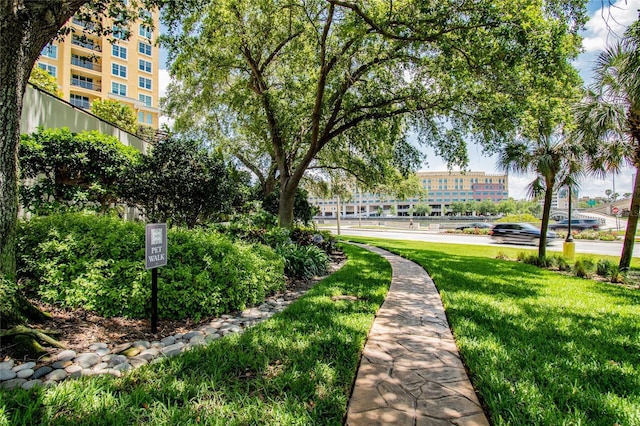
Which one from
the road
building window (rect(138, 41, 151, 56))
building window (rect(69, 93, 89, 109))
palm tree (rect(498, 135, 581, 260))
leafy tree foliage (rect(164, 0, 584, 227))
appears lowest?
the road

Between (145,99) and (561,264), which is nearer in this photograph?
(561,264)

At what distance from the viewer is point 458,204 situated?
90.2 m

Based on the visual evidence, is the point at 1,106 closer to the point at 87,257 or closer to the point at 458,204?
the point at 87,257

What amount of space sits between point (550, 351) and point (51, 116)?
989 centimetres

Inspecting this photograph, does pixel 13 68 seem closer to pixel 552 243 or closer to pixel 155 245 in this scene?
pixel 155 245

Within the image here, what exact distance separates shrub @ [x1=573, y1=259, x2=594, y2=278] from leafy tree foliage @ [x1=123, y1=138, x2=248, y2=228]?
31.7 ft

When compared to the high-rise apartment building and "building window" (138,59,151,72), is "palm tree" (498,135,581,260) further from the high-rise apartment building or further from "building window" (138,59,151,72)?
"building window" (138,59,151,72)

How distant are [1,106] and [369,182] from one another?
13.3 meters

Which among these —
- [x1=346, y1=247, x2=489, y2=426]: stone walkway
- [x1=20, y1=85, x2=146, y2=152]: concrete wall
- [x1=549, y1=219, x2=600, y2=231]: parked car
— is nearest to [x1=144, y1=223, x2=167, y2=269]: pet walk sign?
[x1=346, y1=247, x2=489, y2=426]: stone walkway

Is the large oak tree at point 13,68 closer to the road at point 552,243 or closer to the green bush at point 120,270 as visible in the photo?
the green bush at point 120,270

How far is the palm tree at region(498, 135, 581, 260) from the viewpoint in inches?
413

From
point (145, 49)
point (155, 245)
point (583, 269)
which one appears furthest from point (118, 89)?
point (583, 269)

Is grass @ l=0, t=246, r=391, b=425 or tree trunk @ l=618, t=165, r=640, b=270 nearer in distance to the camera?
grass @ l=0, t=246, r=391, b=425

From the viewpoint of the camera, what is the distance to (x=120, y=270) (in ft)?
13.5
